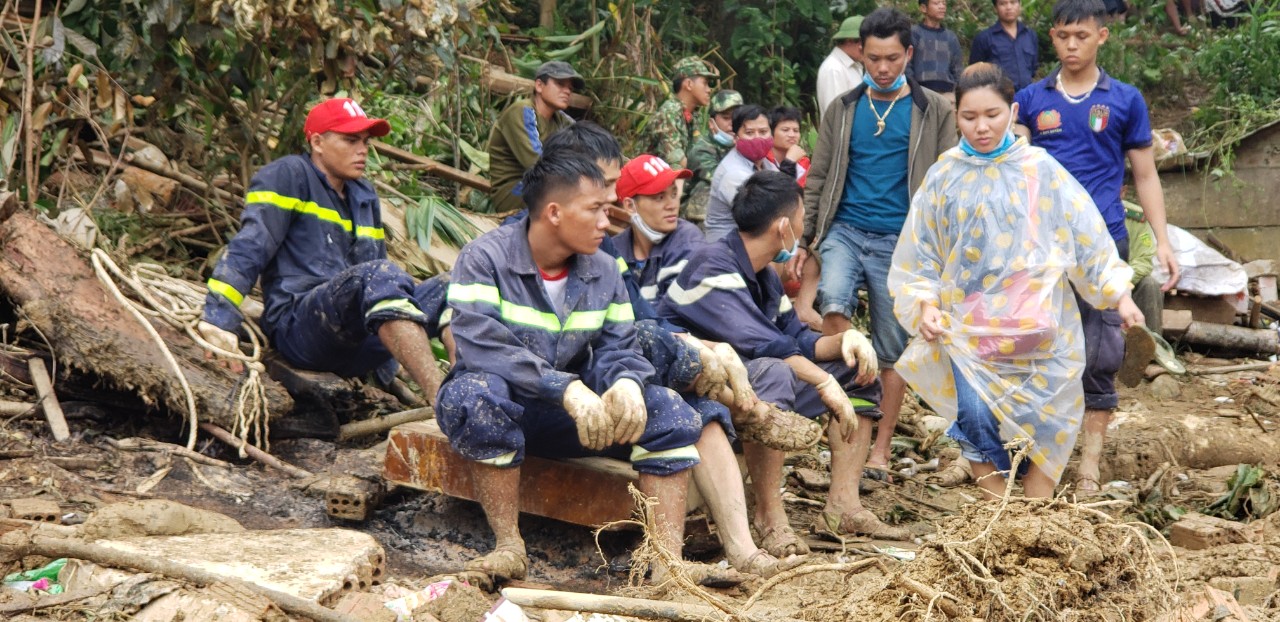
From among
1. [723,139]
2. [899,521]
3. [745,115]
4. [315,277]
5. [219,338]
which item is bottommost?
[899,521]

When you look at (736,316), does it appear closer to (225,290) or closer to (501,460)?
(501,460)

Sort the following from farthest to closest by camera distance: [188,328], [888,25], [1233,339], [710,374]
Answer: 1. [1233,339]
2. [888,25]
3. [188,328]
4. [710,374]

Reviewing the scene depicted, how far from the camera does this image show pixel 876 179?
580 centimetres

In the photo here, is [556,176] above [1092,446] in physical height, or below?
above

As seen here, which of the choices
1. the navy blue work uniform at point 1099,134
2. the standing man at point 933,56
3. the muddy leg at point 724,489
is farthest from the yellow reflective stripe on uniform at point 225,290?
the standing man at point 933,56

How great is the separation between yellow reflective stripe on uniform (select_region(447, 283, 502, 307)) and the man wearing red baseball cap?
997 mm

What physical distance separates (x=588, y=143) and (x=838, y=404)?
1.31 metres

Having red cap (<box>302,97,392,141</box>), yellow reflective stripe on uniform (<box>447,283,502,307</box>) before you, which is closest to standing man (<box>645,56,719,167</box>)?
red cap (<box>302,97,392,141</box>)

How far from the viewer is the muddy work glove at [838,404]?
467cm

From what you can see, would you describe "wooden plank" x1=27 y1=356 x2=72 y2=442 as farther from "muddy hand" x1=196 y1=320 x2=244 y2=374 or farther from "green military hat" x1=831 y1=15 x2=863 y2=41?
"green military hat" x1=831 y1=15 x2=863 y2=41

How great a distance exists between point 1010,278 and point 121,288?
354cm

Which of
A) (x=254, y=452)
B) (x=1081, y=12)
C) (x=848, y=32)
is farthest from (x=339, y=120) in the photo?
(x=848, y=32)

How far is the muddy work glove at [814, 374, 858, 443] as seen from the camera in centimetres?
467

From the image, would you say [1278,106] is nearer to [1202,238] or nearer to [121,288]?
[1202,238]
